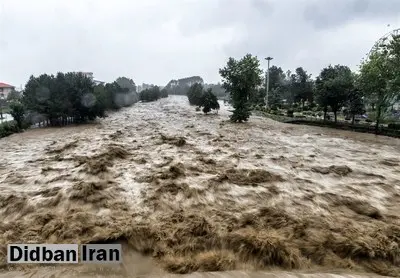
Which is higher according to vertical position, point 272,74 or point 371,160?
point 272,74

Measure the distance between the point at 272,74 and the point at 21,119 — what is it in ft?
158

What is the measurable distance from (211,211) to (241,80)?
23.3 m

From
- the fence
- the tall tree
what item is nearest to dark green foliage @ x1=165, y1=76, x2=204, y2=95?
the tall tree

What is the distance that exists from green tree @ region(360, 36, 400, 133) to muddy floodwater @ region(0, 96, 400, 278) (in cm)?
749

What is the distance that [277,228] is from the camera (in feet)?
21.2

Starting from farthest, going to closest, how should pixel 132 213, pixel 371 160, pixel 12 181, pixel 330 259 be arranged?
pixel 371 160 → pixel 12 181 → pixel 132 213 → pixel 330 259

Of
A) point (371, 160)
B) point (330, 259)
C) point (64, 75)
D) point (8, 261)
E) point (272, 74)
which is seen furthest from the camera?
point (272, 74)

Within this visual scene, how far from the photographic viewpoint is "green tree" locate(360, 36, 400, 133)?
17953mm

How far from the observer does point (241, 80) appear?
29109mm

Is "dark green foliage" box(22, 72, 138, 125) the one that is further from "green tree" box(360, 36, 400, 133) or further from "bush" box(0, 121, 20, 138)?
"green tree" box(360, 36, 400, 133)

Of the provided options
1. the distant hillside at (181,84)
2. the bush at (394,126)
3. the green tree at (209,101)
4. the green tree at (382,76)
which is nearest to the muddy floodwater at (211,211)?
the green tree at (382,76)

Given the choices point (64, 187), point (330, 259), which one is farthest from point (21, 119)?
point (330, 259)

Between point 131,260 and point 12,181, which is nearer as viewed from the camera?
point 131,260

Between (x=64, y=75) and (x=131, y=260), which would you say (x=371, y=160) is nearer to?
(x=131, y=260)
